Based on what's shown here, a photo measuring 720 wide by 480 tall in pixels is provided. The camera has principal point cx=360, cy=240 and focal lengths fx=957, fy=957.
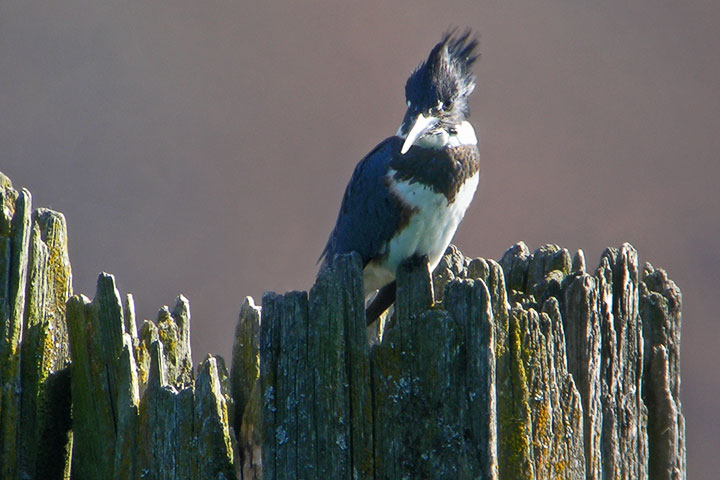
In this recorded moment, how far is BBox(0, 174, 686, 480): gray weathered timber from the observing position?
82.3 inches

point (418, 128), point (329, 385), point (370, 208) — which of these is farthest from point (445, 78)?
point (329, 385)

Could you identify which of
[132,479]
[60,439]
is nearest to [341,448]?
[132,479]

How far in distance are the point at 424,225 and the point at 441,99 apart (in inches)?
19.6

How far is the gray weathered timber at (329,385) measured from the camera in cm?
209

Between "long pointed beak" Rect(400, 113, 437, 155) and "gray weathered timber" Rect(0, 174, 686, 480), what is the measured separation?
2.42 feet

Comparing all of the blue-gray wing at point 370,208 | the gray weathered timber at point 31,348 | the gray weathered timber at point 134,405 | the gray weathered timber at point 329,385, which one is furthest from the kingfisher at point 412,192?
the gray weathered timber at point 31,348

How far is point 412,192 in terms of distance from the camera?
3.25m

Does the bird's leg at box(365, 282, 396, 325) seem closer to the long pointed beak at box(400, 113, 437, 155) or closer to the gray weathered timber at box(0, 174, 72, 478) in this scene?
the long pointed beak at box(400, 113, 437, 155)

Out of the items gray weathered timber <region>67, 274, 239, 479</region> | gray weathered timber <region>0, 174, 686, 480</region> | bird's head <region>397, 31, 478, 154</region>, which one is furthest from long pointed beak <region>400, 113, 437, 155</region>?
gray weathered timber <region>67, 274, 239, 479</region>

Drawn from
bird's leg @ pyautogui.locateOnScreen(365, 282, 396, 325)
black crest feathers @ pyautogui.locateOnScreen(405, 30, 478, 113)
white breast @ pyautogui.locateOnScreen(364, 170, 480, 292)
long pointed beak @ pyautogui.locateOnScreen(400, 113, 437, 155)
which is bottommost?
bird's leg @ pyautogui.locateOnScreen(365, 282, 396, 325)

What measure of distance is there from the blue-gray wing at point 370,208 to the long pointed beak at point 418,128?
0.28 ft

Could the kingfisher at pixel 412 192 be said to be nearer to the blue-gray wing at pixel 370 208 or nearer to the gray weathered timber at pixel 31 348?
the blue-gray wing at pixel 370 208

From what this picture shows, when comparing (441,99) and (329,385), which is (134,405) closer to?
(329,385)

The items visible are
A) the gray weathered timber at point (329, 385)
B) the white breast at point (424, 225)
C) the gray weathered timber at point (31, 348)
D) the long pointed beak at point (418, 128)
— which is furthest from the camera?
the white breast at point (424, 225)
